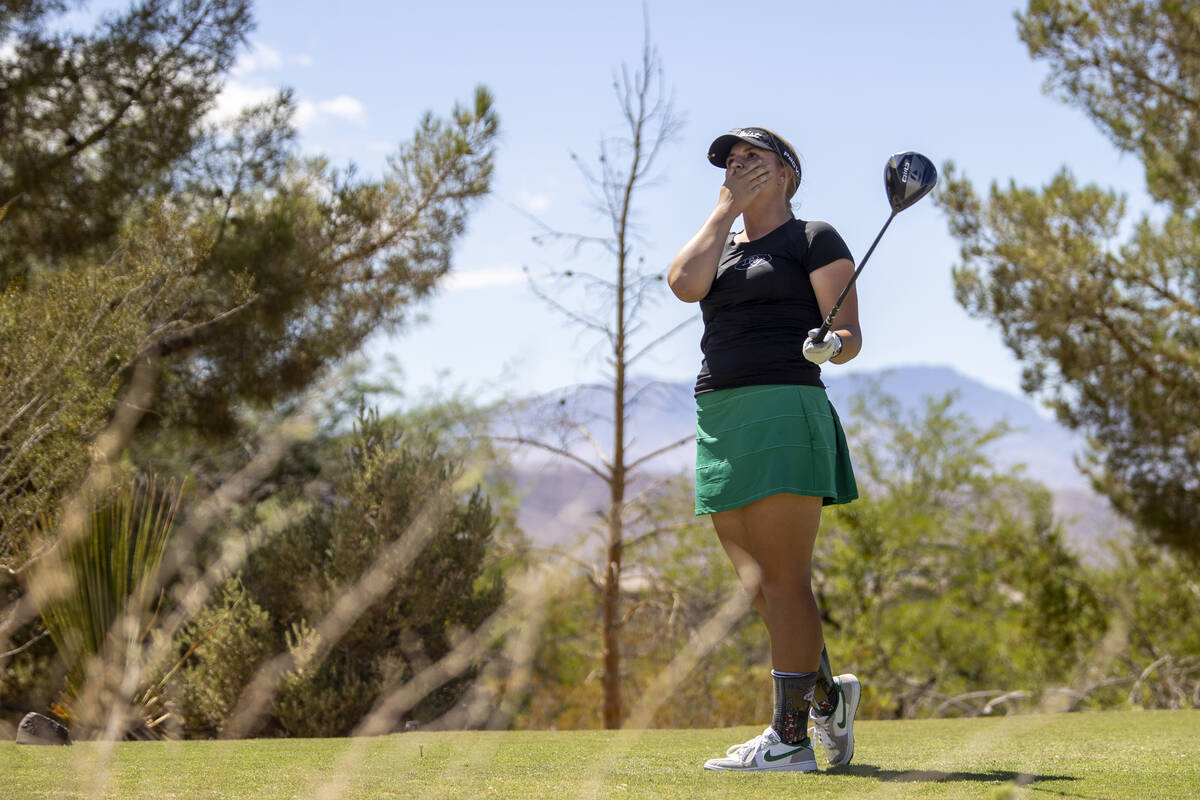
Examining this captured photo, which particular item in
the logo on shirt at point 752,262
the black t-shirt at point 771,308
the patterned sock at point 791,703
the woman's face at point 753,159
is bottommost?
the patterned sock at point 791,703

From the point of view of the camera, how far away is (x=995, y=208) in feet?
38.8

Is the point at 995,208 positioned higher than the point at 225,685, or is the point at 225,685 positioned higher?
the point at 995,208

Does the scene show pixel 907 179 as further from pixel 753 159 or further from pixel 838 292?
pixel 753 159

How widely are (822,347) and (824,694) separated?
3.24 ft

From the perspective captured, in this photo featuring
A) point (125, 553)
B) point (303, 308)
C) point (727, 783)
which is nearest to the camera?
point (727, 783)

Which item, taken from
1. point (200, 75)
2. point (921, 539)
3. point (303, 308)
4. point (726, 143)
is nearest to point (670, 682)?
point (726, 143)

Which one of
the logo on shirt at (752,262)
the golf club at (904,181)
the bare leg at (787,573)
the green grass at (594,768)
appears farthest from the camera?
the logo on shirt at (752,262)

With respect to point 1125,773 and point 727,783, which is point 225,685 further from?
point 1125,773

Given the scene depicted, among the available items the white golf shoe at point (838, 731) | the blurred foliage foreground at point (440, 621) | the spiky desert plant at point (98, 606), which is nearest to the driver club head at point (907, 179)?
the blurred foliage foreground at point (440, 621)

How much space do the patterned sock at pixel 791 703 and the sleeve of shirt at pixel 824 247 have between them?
3.21ft

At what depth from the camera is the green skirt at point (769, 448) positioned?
8.55ft

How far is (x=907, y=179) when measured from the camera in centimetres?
253

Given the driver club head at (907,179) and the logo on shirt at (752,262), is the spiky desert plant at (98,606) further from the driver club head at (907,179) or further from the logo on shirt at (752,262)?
the driver club head at (907,179)

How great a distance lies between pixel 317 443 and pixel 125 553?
8402 millimetres
